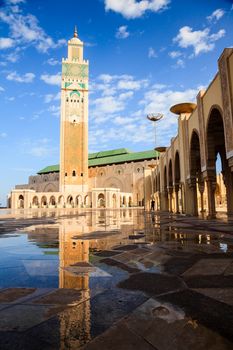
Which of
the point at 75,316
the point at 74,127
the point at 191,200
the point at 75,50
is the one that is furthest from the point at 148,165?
the point at 75,316

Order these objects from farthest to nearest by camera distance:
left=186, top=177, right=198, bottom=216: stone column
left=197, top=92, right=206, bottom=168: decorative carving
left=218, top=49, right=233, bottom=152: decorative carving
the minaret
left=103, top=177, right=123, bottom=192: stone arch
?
left=103, top=177, right=123, bottom=192: stone arch, the minaret, left=186, top=177, right=198, bottom=216: stone column, left=197, top=92, right=206, bottom=168: decorative carving, left=218, top=49, right=233, bottom=152: decorative carving

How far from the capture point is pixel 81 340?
134 cm

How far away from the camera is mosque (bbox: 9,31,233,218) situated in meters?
12.9

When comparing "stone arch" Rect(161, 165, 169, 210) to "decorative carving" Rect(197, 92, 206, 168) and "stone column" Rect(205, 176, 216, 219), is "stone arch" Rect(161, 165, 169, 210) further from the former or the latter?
"decorative carving" Rect(197, 92, 206, 168)

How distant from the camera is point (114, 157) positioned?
3068 inches

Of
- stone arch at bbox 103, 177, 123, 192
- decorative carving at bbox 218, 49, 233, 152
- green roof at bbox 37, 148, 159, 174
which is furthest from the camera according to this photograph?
green roof at bbox 37, 148, 159, 174

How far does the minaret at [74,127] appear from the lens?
58.9 metres

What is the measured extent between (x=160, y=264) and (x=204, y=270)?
571 millimetres

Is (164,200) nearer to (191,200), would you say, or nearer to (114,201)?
(191,200)

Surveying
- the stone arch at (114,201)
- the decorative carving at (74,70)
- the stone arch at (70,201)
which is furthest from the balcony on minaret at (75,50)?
the stone arch at (114,201)

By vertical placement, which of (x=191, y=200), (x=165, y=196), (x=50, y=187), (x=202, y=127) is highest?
(x=50, y=187)

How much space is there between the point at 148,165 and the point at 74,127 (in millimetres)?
23502

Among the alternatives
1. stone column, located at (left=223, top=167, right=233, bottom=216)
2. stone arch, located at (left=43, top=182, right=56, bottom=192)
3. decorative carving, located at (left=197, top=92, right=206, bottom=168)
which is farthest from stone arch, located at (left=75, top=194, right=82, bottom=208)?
decorative carving, located at (left=197, top=92, right=206, bottom=168)

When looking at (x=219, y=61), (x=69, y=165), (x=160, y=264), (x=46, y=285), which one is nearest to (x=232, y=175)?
(x=219, y=61)
